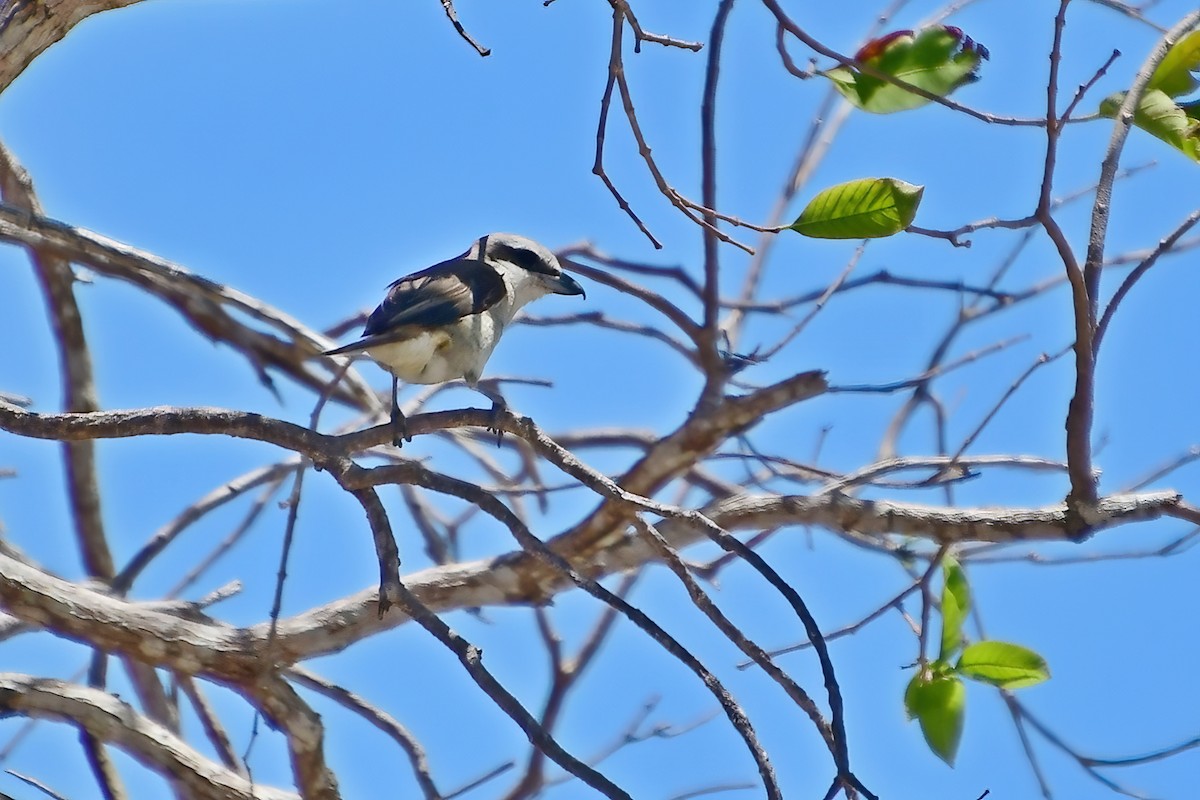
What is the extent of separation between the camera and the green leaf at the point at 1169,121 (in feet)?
8.69

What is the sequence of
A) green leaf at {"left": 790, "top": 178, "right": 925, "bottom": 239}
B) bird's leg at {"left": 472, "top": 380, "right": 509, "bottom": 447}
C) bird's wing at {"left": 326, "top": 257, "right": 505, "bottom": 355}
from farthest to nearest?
1. bird's wing at {"left": 326, "top": 257, "right": 505, "bottom": 355}
2. bird's leg at {"left": 472, "top": 380, "right": 509, "bottom": 447}
3. green leaf at {"left": 790, "top": 178, "right": 925, "bottom": 239}

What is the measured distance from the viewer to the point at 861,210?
2.67 metres

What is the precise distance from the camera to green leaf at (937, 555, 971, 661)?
9.44 feet

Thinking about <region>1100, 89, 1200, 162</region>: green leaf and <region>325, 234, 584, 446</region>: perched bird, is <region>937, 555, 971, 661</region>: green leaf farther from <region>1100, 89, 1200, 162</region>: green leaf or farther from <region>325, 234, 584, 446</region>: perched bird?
<region>325, 234, 584, 446</region>: perched bird

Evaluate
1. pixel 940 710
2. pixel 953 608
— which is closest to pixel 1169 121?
pixel 953 608

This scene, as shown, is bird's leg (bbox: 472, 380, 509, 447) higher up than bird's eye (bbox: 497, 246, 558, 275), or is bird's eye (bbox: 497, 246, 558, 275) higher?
bird's eye (bbox: 497, 246, 558, 275)

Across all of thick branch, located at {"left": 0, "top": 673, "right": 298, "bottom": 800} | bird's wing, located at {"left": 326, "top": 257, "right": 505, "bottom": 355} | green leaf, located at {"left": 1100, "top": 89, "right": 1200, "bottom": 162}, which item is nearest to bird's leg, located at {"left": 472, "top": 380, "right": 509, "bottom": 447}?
bird's wing, located at {"left": 326, "top": 257, "right": 505, "bottom": 355}

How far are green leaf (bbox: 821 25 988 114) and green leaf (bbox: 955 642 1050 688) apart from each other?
1.19m

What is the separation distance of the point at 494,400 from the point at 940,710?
170cm

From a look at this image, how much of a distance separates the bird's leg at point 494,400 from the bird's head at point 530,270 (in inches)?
17.4

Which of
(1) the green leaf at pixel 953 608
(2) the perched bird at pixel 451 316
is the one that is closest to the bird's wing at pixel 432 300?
(2) the perched bird at pixel 451 316

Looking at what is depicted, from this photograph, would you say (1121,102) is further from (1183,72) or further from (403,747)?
(403,747)

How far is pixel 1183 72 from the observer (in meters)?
2.73

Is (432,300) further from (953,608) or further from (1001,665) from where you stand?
(1001,665)
